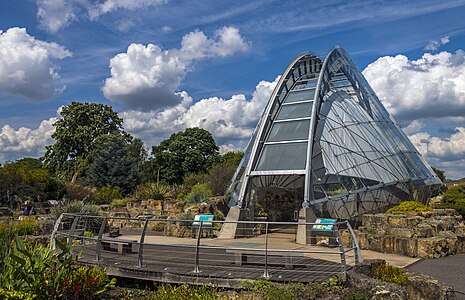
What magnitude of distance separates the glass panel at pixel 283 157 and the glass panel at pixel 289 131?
20.0 inches

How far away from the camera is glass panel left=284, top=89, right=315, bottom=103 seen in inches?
881

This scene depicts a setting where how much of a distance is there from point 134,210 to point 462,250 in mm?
17412

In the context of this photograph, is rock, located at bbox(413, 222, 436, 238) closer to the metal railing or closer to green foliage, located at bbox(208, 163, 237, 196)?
the metal railing

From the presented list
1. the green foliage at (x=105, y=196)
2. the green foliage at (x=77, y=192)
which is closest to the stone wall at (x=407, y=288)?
the green foliage at (x=105, y=196)

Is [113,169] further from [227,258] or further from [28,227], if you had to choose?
[227,258]

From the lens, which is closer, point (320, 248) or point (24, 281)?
point (24, 281)

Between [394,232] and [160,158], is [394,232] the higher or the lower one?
the lower one

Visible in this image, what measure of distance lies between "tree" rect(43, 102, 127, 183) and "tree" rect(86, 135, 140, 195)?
721 cm

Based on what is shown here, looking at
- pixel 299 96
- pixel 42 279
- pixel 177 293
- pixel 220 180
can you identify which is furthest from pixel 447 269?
pixel 220 180

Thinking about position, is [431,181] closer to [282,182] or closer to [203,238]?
[282,182]

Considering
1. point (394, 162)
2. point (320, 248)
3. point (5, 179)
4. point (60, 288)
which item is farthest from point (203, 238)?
point (5, 179)

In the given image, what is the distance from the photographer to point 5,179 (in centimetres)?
2805

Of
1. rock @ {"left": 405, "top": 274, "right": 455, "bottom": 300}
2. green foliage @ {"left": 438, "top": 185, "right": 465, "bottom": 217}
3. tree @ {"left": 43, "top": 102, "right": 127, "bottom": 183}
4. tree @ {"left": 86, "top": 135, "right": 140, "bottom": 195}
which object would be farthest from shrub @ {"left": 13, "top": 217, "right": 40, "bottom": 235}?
tree @ {"left": 43, "top": 102, "right": 127, "bottom": 183}

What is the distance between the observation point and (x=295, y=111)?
70.5 ft
